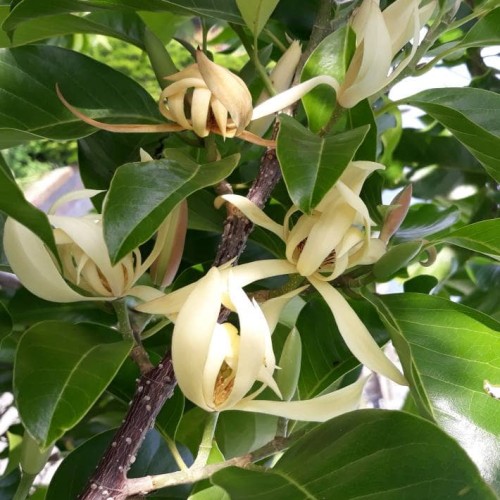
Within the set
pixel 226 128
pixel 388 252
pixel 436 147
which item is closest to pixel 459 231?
pixel 388 252

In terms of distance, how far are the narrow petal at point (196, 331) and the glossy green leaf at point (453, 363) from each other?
0.12 metres

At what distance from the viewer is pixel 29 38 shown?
0.52 m

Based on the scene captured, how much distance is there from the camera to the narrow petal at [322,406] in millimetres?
373

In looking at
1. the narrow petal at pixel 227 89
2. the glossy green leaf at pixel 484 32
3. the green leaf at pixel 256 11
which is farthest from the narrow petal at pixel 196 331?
→ the glossy green leaf at pixel 484 32

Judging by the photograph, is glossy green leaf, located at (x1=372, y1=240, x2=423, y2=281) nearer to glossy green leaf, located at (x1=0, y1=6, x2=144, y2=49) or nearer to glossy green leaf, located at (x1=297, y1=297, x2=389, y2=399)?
glossy green leaf, located at (x1=297, y1=297, x2=389, y2=399)

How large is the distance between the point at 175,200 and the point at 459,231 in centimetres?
20

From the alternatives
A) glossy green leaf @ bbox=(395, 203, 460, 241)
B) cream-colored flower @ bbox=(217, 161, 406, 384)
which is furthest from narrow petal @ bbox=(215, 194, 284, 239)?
glossy green leaf @ bbox=(395, 203, 460, 241)

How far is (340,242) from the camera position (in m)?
0.40

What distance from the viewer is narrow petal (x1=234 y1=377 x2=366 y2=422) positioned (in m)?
0.37

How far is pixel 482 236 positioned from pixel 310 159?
160 millimetres

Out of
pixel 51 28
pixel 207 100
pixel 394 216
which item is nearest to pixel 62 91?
pixel 51 28

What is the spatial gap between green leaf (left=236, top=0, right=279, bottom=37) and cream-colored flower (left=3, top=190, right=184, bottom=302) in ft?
0.53

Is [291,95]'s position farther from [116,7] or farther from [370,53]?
[116,7]

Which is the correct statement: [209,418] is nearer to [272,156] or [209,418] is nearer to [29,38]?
[272,156]
